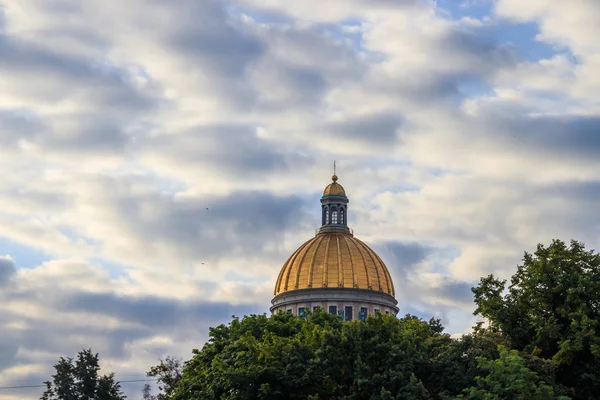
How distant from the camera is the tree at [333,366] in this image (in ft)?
201

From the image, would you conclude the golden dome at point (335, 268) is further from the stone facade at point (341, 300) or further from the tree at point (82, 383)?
the tree at point (82, 383)

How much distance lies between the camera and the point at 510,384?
5869 cm

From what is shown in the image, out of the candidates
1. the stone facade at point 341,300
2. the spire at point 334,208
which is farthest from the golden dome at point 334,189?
the stone facade at point 341,300

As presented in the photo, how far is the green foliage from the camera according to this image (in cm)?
5862

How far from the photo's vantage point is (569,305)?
68750mm

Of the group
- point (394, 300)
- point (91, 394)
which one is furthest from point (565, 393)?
point (394, 300)

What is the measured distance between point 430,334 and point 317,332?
9900 millimetres

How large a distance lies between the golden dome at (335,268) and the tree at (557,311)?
227 feet

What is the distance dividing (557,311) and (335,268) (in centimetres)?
7386

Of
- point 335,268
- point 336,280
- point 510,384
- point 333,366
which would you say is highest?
point 335,268

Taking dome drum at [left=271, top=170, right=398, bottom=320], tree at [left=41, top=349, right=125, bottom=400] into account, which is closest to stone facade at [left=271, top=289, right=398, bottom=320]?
dome drum at [left=271, top=170, right=398, bottom=320]

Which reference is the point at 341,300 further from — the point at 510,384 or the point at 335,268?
the point at 510,384

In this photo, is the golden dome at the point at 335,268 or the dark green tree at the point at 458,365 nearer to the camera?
the dark green tree at the point at 458,365

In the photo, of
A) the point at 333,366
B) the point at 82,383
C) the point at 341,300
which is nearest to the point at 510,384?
the point at 333,366
